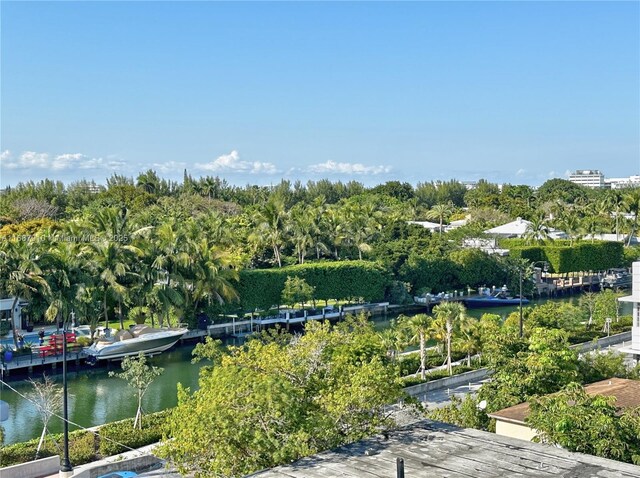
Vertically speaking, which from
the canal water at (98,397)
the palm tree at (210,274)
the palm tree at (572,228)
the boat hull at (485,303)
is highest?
the palm tree at (572,228)

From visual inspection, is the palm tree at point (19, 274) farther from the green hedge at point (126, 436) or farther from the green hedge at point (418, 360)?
the green hedge at point (418, 360)

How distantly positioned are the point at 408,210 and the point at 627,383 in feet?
316

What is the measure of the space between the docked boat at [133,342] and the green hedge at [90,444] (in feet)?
59.9

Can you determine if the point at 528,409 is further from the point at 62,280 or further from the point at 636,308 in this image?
the point at 62,280

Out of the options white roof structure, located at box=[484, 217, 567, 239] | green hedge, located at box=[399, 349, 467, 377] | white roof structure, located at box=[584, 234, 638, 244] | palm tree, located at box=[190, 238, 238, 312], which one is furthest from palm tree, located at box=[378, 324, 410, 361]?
white roof structure, located at box=[584, 234, 638, 244]

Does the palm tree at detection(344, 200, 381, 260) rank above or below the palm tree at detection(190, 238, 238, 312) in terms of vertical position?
above

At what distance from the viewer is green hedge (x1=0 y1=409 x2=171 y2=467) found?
2950 cm

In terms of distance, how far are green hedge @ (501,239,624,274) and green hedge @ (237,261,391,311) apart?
21.2 m

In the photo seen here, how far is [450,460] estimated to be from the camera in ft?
61.8

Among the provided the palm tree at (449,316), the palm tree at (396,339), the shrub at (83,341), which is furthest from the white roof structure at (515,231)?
the shrub at (83,341)

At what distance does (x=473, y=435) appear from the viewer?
20.8 metres

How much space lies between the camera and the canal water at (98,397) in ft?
125

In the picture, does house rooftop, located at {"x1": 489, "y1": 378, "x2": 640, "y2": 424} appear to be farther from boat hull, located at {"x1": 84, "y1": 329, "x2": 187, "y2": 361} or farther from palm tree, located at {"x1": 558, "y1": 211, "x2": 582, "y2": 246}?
palm tree, located at {"x1": 558, "y1": 211, "x2": 582, "y2": 246}

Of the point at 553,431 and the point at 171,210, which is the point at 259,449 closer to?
the point at 553,431
